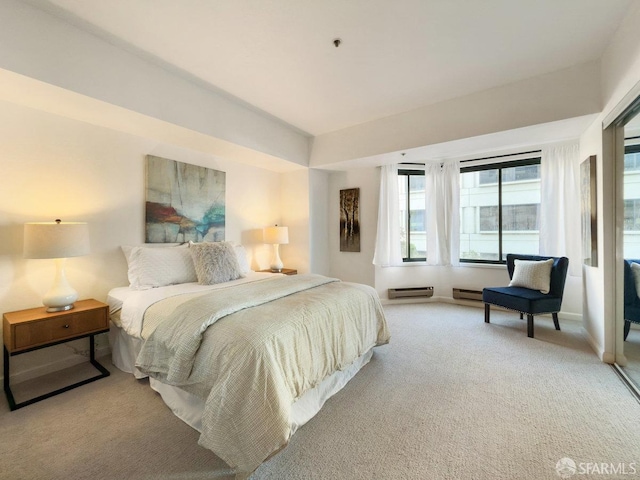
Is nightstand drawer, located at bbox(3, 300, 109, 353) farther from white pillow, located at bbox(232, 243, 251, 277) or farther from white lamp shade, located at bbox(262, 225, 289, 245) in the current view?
white lamp shade, located at bbox(262, 225, 289, 245)

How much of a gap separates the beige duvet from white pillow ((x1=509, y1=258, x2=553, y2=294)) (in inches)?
98.2

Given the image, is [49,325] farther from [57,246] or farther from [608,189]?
[608,189]

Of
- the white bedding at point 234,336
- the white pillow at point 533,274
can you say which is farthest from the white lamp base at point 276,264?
the white pillow at point 533,274

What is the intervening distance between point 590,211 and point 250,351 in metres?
3.45

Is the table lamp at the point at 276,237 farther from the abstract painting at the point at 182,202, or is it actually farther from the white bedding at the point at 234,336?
the white bedding at the point at 234,336

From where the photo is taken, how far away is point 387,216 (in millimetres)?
4480

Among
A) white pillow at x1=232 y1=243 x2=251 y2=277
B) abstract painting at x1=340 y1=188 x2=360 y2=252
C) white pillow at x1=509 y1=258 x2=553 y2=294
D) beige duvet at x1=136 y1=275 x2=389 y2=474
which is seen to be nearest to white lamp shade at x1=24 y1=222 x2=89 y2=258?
beige duvet at x1=136 y1=275 x2=389 y2=474

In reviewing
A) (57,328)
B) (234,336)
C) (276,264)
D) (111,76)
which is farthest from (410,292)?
(111,76)

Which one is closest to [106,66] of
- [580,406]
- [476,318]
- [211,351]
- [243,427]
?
[211,351]

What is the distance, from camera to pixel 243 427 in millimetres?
1315

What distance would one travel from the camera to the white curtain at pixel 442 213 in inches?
174

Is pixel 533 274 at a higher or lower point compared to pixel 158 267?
lower

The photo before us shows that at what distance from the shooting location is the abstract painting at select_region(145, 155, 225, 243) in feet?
10.1

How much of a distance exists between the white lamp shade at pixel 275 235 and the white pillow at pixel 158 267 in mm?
1431
